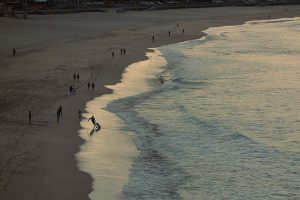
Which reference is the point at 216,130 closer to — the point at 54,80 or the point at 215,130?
the point at 215,130

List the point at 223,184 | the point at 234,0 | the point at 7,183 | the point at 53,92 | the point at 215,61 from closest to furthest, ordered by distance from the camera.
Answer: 1. the point at 7,183
2. the point at 223,184
3. the point at 53,92
4. the point at 215,61
5. the point at 234,0

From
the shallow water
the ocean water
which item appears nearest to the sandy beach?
the shallow water

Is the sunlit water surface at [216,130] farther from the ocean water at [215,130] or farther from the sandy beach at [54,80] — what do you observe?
the sandy beach at [54,80]

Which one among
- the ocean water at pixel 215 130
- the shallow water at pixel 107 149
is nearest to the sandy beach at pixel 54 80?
the shallow water at pixel 107 149

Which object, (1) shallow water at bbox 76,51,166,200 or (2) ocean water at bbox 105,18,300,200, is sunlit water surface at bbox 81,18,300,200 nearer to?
(2) ocean water at bbox 105,18,300,200

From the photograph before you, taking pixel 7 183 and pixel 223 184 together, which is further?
pixel 223 184

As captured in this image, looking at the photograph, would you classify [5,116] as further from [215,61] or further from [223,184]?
[215,61]

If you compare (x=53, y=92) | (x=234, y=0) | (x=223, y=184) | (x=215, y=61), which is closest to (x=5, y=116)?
(x=53, y=92)
